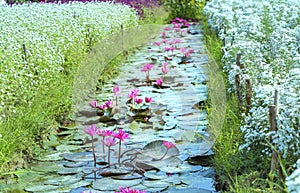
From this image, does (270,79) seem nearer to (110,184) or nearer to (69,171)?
(110,184)

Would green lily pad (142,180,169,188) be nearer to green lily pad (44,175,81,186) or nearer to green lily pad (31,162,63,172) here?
green lily pad (44,175,81,186)

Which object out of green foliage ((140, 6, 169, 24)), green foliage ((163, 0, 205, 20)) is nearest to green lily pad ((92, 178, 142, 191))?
green foliage ((140, 6, 169, 24))

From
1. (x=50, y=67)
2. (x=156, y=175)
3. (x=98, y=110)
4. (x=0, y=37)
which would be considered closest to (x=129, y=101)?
(x=98, y=110)

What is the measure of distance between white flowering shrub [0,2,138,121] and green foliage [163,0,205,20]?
6.71 m

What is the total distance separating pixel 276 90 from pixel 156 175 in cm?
147

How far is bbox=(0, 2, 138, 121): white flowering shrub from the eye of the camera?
194 inches

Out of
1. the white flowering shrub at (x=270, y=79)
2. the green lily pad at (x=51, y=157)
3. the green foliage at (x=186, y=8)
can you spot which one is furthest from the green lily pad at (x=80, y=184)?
the green foliage at (x=186, y=8)

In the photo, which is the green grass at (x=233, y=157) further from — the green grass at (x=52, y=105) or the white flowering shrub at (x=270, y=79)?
the green grass at (x=52, y=105)

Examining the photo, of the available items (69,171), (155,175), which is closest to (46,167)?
(69,171)

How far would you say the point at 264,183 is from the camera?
11.6ft

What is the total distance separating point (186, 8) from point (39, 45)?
10.8 metres

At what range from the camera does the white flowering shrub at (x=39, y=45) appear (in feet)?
16.1

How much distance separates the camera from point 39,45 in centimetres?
587

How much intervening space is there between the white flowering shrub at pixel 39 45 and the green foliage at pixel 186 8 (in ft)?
22.0
